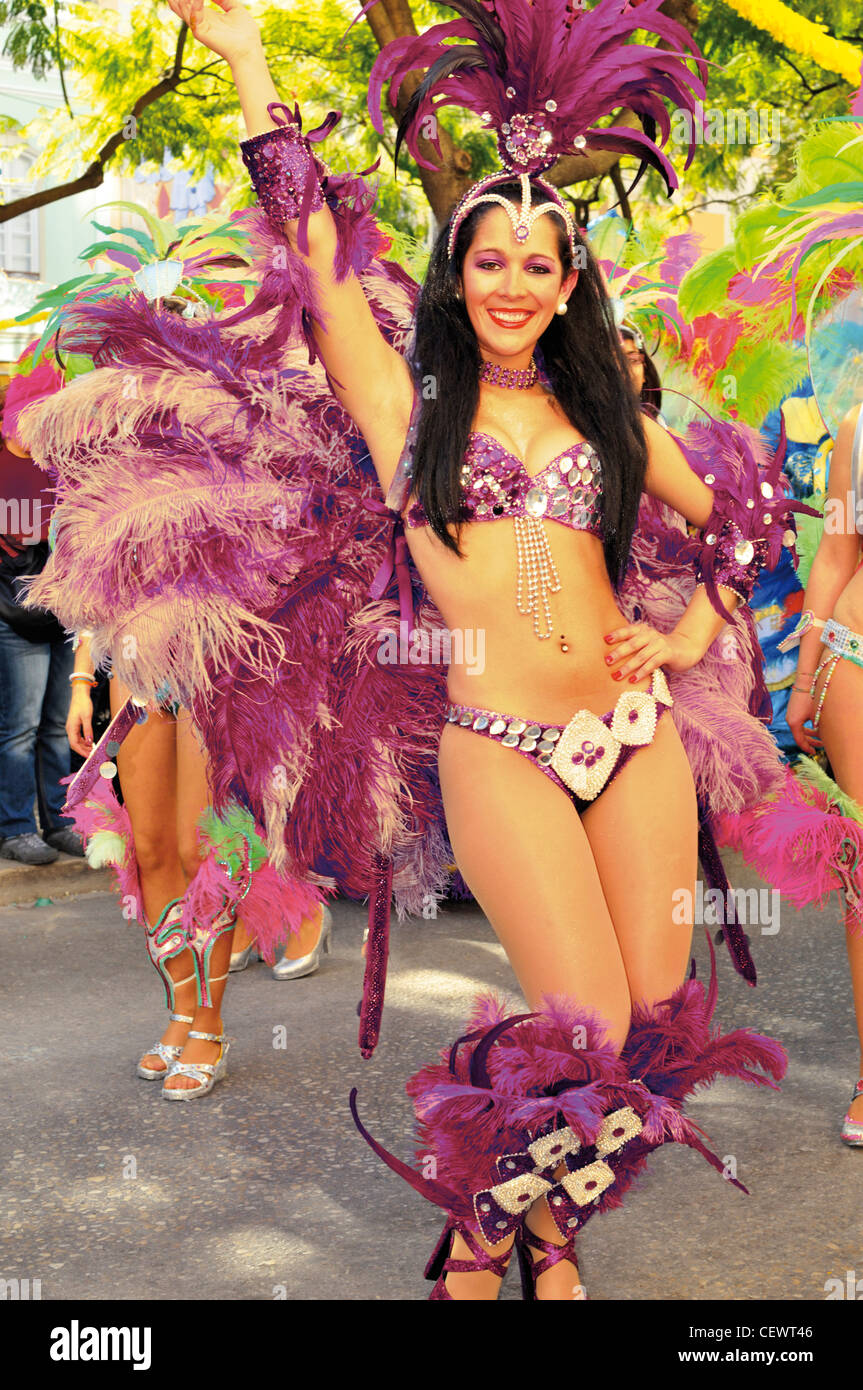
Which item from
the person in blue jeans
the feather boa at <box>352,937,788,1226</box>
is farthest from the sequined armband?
the person in blue jeans

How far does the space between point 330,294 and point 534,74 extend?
1.93ft

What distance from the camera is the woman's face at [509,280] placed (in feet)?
8.82

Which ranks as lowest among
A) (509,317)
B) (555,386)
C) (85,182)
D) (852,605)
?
(852,605)

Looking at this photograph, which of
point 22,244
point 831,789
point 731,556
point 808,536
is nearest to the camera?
point 731,556

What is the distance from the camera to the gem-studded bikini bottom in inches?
103

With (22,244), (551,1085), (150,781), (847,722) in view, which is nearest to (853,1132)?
(847,722)

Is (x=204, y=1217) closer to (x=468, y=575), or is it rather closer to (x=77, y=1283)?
(x=77, y=1283)

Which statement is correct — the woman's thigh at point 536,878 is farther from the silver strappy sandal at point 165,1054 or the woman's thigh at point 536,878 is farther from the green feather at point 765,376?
the green feather at point 765,376

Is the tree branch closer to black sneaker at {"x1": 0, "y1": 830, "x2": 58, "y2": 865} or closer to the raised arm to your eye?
black sneaker at {"x1": 0, "y1": 830, "x2": 58, "y2": 865}

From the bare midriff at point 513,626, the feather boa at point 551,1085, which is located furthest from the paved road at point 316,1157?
the bare midriff at point 513,626

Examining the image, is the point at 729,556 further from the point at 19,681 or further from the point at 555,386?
the point at 19,681

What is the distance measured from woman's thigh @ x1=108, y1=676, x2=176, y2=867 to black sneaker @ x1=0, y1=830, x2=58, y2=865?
265 centimetres

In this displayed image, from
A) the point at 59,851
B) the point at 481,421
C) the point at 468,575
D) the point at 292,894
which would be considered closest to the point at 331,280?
the point at 481,421

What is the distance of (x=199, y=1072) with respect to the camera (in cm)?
410
